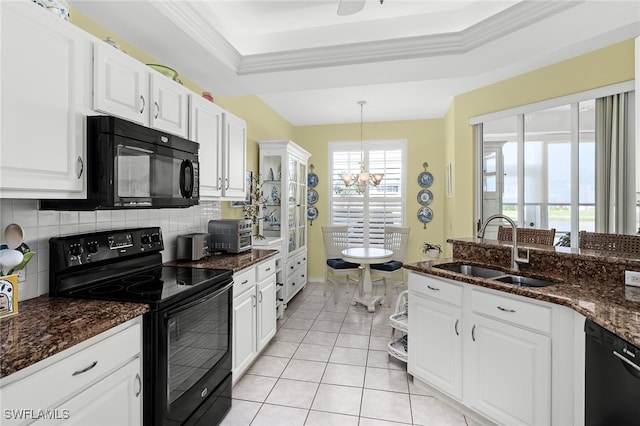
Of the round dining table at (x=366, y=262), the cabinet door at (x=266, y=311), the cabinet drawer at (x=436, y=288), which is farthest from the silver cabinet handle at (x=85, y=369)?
the round dining table at (x=366, y=262)

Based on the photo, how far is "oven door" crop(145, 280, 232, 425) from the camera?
153cm

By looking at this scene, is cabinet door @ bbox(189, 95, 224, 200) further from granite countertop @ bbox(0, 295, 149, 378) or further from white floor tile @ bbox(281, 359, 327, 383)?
white floor tile @ bbox(281, 359, 327, 383)

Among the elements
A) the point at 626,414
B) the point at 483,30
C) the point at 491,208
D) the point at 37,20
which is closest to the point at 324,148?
the point at 491,208

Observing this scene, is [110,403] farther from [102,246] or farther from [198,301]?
[102,246]

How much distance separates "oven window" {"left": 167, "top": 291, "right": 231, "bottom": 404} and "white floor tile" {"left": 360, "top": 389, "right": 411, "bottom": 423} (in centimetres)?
106

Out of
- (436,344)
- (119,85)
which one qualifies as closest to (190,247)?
(119,85)

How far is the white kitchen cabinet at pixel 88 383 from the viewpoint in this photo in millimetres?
1004

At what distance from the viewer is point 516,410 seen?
6.00 feet

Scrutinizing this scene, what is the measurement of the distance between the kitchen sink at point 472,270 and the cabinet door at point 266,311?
4.80 ft

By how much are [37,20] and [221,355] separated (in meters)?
1.94

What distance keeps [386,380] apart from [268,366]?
0.99 metres

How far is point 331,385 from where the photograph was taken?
2.53 metres

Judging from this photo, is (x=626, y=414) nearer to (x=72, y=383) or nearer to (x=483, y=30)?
(x=72, y=383)

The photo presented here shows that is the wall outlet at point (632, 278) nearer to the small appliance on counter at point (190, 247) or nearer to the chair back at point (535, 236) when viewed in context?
the chair back at point (535, 236)
